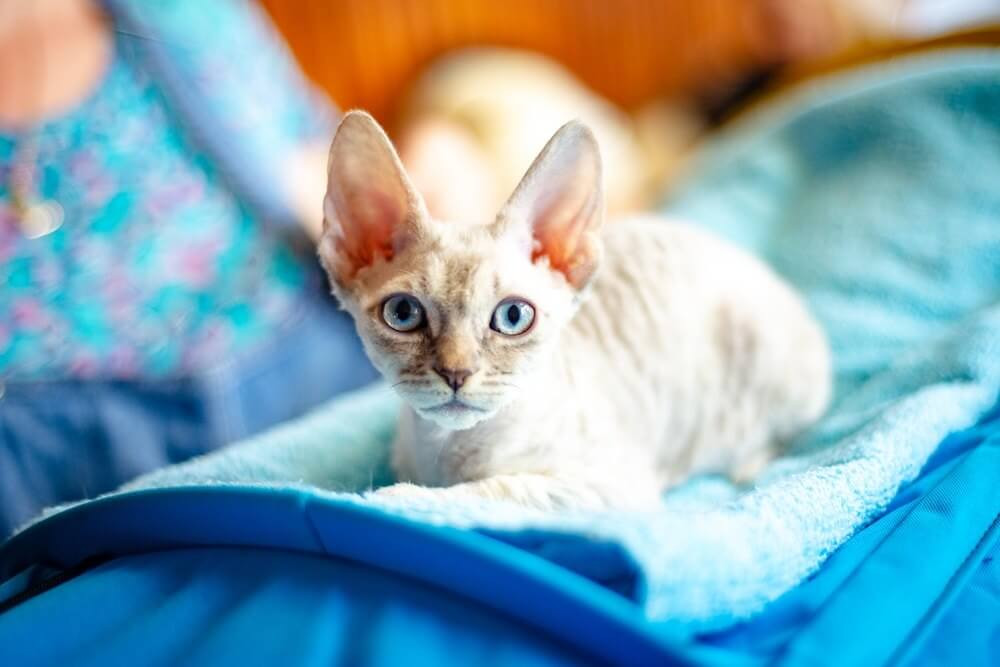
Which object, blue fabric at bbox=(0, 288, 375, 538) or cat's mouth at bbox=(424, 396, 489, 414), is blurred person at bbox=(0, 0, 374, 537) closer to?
blue fabric at bbox=(0, 288, 375, 538)

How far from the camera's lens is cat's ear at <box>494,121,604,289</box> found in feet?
2.55

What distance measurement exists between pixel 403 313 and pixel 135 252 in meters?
0.73

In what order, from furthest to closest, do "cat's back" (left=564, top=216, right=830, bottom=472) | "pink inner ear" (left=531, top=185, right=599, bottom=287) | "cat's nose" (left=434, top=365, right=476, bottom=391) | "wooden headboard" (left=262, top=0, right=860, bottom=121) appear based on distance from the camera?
1. "wooden headboard" (left=262, top=0, right=860, bottom=121)
2. "cat's back" (left=564, top=216, right=830, bottom=472)
3. "pink inner ear" (left=531, top=185, right=599, bottom=287)
4. "cat's nose" (left=434, top=365, right=476, bottom=391)

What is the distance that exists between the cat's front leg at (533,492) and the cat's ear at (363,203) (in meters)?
0.24

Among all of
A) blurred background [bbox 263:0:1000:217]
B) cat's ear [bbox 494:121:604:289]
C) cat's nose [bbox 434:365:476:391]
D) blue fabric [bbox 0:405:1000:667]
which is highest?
blurred background [bbox 263:0:1000:217]

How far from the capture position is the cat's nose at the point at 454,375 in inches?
29.0

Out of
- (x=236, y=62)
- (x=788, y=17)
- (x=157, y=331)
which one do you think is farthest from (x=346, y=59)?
(x=788, y=17)

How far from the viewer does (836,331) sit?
134 centimetres

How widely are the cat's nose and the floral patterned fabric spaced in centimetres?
70

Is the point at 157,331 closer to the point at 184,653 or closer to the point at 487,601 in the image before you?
the point at 184,653

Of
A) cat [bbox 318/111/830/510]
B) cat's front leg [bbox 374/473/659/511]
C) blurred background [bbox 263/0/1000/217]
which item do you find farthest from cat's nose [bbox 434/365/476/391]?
blurred background [bbox 263/0/1000/217]

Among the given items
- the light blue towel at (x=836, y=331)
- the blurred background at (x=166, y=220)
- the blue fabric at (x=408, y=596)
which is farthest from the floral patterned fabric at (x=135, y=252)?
the blue fabric at (x=408, y=596)

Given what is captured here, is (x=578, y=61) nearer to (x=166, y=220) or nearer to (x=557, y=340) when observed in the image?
(x=166, y=220)

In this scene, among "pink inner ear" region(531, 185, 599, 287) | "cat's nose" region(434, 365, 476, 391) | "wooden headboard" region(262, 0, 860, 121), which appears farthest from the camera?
"wooden headboard" region(262, 0, 860, 121)
